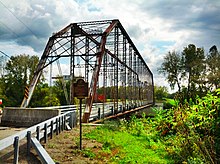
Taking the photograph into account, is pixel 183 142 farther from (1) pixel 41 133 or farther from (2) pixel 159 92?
(2) pixel 159 92

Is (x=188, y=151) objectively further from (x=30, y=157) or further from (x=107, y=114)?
(x=107, y=114)

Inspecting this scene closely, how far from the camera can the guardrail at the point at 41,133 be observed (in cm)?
535

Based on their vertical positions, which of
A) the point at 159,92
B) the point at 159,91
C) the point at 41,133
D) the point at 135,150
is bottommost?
the point at 135,150

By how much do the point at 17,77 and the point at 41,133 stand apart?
3787 cm

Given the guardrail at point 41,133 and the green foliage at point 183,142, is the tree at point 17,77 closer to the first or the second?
the guardrail at point 41,133

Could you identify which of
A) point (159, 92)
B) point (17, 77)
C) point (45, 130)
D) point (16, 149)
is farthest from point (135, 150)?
point (159, 92)

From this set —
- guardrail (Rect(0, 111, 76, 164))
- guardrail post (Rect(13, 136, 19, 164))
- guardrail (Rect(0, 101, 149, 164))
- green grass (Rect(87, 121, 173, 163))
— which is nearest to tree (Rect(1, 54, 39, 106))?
guardrail (Rect(0, 101, 149, 164))

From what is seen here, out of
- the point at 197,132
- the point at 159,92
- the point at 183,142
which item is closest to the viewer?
the point at 183,142

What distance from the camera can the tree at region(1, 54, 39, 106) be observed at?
42.3 m

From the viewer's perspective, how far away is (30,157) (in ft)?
21.1

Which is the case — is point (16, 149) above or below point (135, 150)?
above

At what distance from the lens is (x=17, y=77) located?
146 ft

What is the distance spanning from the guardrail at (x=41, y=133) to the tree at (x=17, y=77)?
29.6 m

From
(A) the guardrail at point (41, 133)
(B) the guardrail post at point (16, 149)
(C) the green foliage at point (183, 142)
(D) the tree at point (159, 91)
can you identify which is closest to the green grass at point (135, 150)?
(C) the green foliage at point (183, 142)
